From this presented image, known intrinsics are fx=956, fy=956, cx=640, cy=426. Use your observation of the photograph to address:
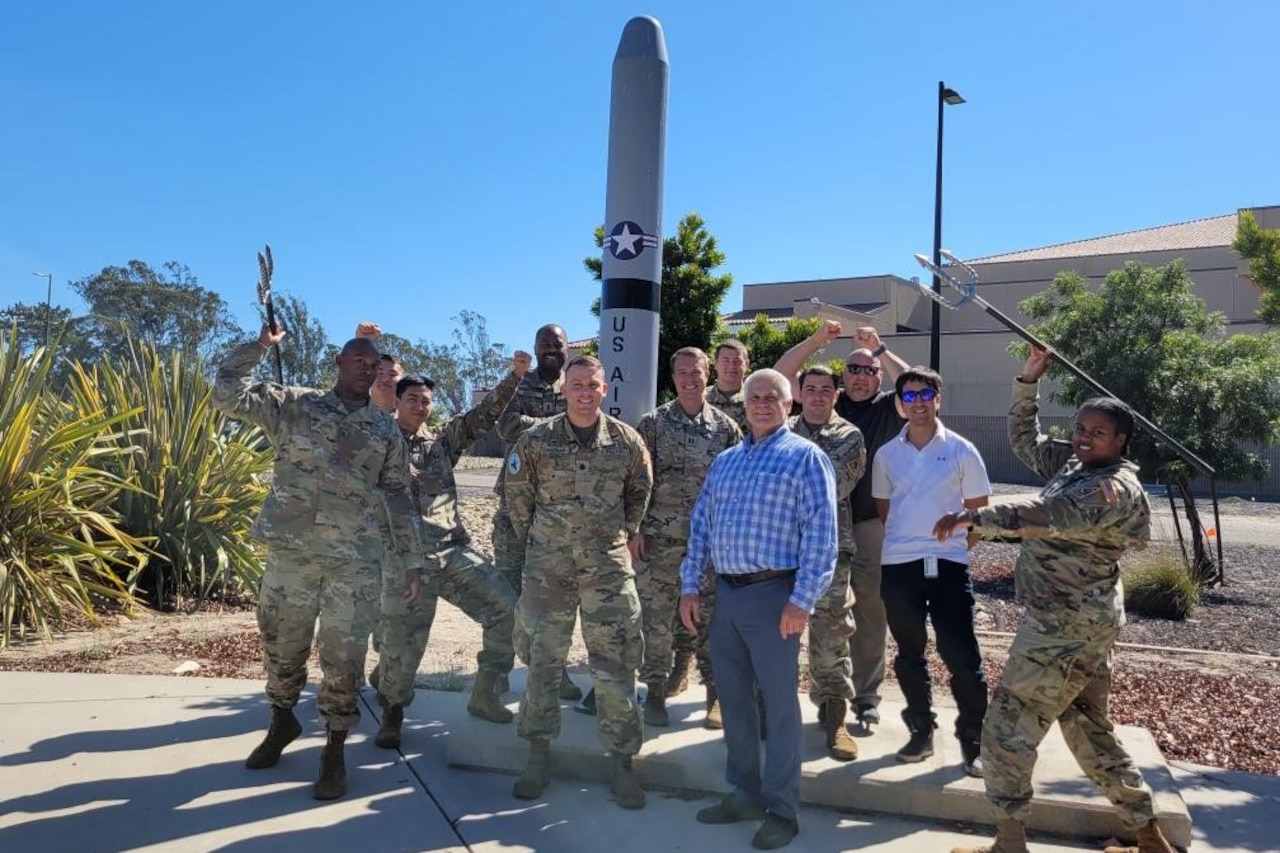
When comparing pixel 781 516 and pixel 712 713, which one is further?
pixel 712 713

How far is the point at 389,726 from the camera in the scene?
4.84 m

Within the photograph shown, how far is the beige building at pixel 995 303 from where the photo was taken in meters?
34.4

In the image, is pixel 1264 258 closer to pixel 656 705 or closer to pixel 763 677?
pixel 656 705

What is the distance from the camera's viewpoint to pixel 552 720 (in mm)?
4281

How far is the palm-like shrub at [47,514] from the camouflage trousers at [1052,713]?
20.6 feet

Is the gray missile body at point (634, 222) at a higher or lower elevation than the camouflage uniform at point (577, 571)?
higher

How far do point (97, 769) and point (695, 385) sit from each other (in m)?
3.34

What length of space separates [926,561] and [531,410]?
2.47 meters

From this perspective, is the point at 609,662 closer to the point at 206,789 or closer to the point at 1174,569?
the point at 206,789

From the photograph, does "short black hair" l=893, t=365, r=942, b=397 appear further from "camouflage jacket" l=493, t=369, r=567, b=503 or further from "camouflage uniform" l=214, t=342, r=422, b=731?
"camouflage uniform" l=214, t=342, r=422, b=731

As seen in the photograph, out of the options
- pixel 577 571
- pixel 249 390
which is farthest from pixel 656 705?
pixel 249 390

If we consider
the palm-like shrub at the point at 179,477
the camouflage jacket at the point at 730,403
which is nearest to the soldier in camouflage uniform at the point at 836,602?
the camouflage jacket at the point at 730,403

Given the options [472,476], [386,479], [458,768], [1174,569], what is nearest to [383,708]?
[458,768]

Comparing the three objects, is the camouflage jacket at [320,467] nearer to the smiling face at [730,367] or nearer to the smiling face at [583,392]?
the smiling face at [583,392]
